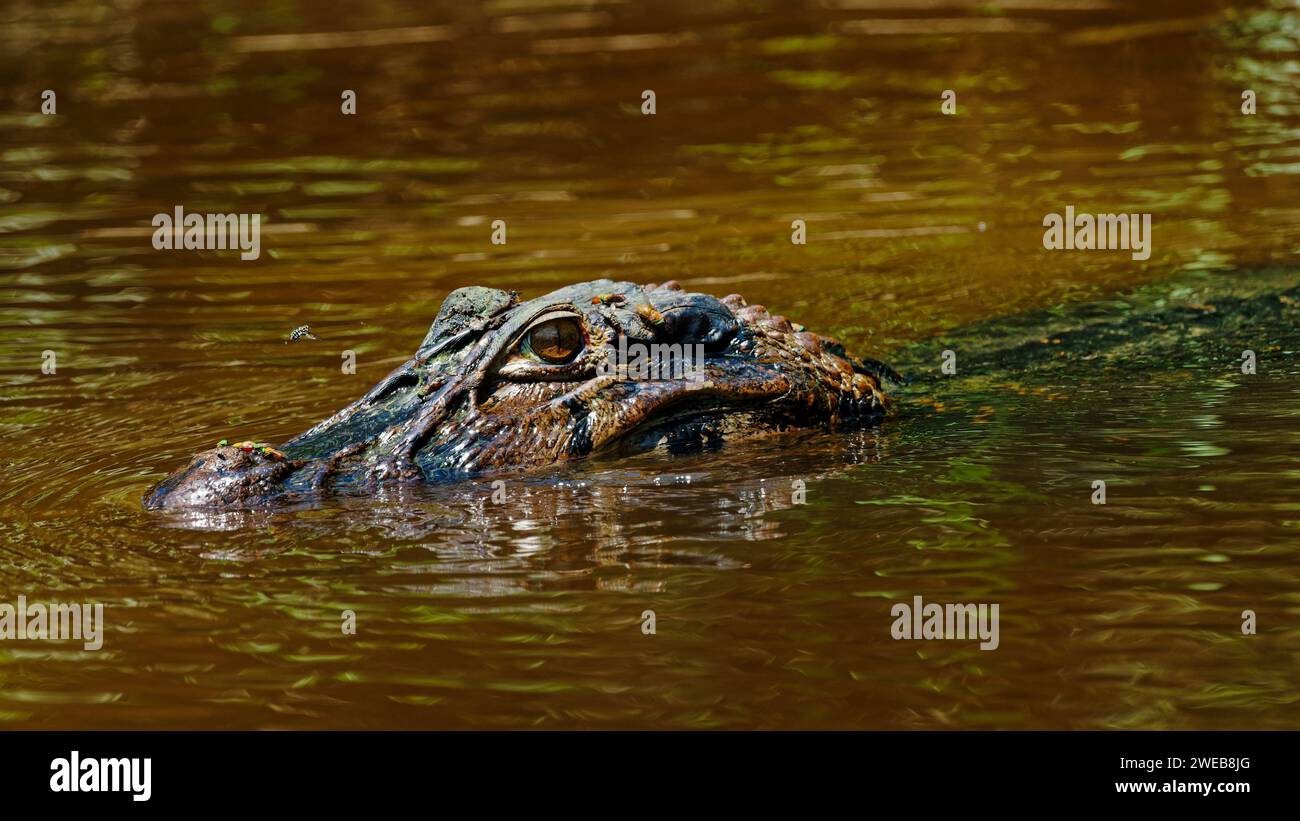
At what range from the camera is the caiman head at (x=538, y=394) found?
658 cm

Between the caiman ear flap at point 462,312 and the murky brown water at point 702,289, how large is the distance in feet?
2.30

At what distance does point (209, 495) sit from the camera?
6.31m

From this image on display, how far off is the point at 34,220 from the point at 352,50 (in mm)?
7402

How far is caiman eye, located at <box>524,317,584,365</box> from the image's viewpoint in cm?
667

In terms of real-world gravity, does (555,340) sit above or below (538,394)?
above

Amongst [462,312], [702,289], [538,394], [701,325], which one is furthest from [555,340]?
[702,289]

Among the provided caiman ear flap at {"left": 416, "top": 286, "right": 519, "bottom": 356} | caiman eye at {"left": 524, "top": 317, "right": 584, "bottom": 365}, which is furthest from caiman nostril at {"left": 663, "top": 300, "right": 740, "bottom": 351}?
caiman ear flap at {"left": 416, "top": 286, "right": 519, "bottom": 356}

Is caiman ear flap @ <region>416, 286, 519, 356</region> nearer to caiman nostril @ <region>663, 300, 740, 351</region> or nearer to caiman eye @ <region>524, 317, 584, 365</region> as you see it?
caiman eye @ <region>524, 317, 584, 365</region>

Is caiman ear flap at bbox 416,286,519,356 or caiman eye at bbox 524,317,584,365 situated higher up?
caiman ear flap at bbox 416,286,519,356

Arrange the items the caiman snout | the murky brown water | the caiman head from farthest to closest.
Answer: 1. the caiman head
2. the caiman snout
3. the murky brown water

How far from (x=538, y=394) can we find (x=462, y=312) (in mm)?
462

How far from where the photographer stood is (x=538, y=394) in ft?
22.1

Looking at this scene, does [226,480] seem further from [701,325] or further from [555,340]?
[701,325]
